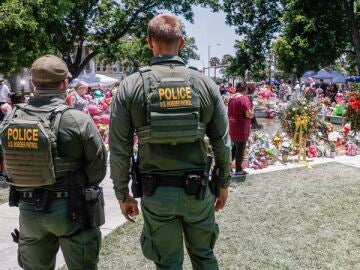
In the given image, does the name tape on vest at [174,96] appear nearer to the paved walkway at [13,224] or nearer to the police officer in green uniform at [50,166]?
the police officer in green uniform at [50,166]

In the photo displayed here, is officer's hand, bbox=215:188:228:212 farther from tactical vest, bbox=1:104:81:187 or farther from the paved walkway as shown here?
the paved walkway

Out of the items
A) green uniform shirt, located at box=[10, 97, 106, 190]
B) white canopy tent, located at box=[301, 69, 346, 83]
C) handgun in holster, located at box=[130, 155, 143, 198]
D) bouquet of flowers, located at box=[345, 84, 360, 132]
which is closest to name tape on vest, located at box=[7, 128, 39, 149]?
green uniform shirt, located at box=[10, 97, 106, 190]

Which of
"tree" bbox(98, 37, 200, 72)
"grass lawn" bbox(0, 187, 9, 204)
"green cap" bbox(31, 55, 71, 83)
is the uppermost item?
"tree" bbox(98, 37, 200, 72)

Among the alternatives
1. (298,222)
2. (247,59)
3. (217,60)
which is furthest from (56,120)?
(217,60)

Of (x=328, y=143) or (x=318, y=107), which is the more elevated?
(x=318, y=107)

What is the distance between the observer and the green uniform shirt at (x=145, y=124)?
9.34ft

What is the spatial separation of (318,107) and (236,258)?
6330 mm

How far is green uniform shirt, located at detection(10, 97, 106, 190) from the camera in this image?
285 centimetres

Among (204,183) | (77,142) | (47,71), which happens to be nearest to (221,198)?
(204,183)

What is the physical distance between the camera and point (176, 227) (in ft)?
9.68

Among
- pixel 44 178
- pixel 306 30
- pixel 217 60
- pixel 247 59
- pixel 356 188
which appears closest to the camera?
pixel 44 178

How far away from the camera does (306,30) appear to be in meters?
28.8

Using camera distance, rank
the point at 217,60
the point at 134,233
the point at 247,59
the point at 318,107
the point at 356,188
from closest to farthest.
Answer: the point at 134,233 → the point at 356,188 → the point at 318,107 → the point at 247,59 → the point at 217,60

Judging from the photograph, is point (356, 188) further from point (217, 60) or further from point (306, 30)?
point (217, 60)
